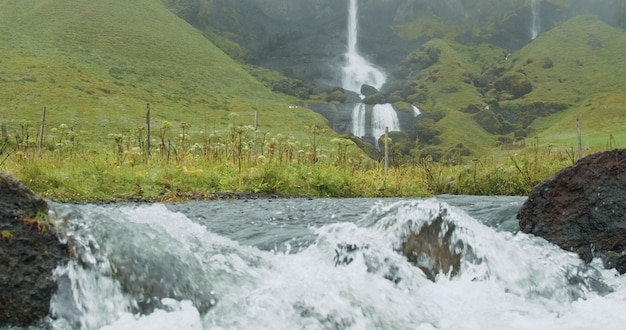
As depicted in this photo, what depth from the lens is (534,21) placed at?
150 metres

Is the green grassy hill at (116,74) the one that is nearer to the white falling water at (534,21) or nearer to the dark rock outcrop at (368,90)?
the dark rock outcrop at (368,90)

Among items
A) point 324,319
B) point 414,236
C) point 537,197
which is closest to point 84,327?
point 324,319

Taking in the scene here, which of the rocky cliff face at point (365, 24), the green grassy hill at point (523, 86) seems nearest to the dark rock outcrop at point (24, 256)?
the green grassy hill at point (523, 86)

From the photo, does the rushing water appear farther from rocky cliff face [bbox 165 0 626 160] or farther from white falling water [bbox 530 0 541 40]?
white falling water [bbox 530 0 541 40]

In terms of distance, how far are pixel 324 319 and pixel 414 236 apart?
1684 millimetres

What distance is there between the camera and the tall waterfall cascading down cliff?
71.7 meters

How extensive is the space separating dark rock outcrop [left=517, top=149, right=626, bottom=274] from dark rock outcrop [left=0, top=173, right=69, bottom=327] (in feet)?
15.9

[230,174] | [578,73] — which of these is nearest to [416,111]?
[578,73]

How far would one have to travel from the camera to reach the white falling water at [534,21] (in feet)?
481

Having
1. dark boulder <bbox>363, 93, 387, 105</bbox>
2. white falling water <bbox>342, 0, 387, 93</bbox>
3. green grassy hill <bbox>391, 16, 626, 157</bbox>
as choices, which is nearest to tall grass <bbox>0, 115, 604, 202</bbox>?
green grassy hill <bbox>391, 16, 626, 157</bbox>

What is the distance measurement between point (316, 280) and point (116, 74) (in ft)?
237

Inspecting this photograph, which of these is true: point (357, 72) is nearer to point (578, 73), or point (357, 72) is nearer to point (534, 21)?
point (578, 73)

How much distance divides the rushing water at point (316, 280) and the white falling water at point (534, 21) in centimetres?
15537

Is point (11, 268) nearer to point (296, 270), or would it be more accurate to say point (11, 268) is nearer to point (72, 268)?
point (72, 268)
